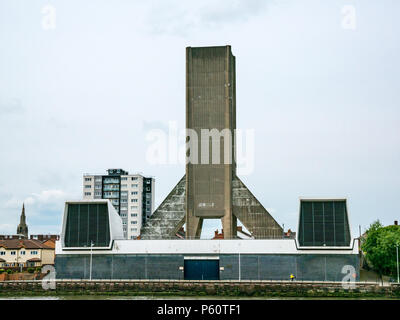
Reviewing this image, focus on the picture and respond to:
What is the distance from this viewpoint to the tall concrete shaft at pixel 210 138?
315 ft

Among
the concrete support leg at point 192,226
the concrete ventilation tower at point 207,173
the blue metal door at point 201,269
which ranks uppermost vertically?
the concrete ventilation tower at point 207,173

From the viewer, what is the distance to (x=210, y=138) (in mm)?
96312

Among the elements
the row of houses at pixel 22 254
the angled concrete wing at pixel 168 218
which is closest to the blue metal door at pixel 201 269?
the angled concrete wing at pixel 168 218

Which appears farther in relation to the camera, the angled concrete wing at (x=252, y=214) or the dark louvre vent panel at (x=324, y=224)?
the angled concrete wing at (x=252, y=214)

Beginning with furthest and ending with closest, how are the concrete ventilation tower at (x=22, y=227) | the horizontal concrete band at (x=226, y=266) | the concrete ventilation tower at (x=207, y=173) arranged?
the concrete ventilation tower at (x=22, y=227) → the concrete ventilation tower at (x=207, y=173) → the horizontal concrete band at (x=226, y=266)

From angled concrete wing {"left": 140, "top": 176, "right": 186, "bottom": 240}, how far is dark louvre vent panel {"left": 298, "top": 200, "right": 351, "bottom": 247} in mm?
21970

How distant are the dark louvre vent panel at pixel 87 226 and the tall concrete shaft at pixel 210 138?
574 inches

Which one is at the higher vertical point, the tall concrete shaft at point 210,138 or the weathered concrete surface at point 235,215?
the tall concrete shaft at point 210,138

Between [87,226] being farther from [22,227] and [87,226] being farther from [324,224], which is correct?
[22,227]

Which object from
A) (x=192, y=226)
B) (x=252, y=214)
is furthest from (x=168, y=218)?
(x=252, y=214)

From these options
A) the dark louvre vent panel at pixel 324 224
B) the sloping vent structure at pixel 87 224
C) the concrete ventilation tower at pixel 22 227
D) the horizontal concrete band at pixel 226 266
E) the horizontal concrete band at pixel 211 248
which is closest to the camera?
the horizontal concrete band at pixel 226 266

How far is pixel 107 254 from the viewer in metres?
85.8

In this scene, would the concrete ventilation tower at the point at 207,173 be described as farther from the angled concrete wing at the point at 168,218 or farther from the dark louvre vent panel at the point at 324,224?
the dark louvre vent panel at the point at 324,224
